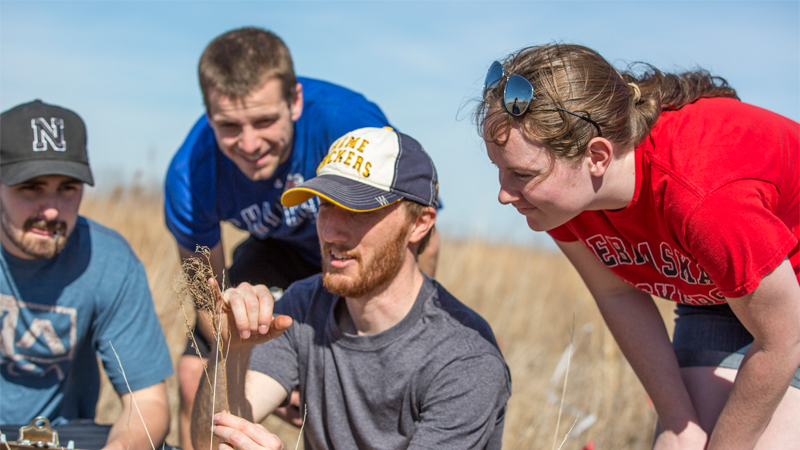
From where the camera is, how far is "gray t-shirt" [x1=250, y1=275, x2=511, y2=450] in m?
2.21

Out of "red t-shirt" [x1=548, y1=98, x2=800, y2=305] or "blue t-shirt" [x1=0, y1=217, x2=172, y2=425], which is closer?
"red t-shirt" [x1=548, y1=98, x2=800, y2=305]

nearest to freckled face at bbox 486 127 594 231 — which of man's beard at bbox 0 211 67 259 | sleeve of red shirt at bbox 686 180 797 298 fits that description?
sleeve of red shirt at bbox 686 180 797 298

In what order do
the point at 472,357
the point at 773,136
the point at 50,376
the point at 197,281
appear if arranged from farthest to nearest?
the point at 50,376, the point at 472,357, the point at 773,136, the point at 197,281

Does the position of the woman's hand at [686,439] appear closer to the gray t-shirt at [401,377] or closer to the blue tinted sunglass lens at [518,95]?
the gray t-shirt at [401,377]

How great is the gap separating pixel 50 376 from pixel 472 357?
208 cm

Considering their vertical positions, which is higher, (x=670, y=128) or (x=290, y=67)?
(x=290, y=67)

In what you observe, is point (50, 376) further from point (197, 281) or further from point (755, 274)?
point (755, 274)

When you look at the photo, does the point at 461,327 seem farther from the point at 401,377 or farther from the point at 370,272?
the point at 370,272

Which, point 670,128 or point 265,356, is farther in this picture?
point 265,356

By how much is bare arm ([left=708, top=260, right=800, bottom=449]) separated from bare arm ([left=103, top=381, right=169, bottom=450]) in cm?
223

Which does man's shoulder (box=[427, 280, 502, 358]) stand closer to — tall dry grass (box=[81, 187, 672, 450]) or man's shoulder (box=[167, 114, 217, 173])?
man's shoulder (box=[167, 114, 217, 173])

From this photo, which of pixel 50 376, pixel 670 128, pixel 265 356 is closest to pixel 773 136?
pixel 670 128

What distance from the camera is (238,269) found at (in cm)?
390

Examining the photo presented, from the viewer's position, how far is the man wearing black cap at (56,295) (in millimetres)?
2893
